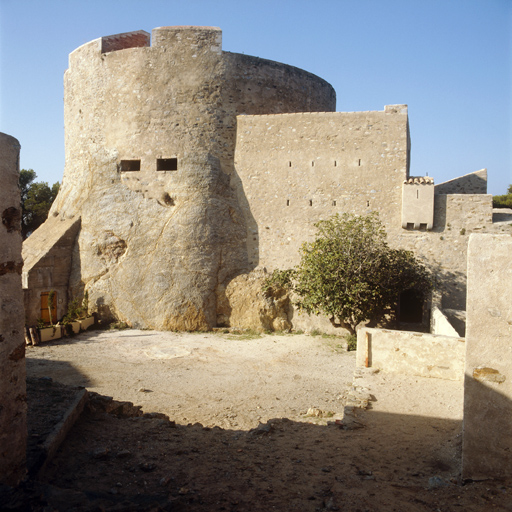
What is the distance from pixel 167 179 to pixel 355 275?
8093mm

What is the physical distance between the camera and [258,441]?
657 cm

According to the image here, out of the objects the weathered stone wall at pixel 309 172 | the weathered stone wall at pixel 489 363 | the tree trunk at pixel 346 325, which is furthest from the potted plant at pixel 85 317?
the weathered stone wall at pixel 489 363

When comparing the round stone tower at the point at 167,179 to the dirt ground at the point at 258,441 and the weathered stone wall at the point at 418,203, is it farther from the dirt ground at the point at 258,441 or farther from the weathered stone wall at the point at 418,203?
the weathered stone wall at the point at 418,203

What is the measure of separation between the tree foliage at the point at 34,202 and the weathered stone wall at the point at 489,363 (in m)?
24.6

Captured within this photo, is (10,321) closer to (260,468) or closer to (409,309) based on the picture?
(260,468)

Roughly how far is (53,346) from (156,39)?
11.6 metres

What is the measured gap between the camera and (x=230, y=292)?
667 inches

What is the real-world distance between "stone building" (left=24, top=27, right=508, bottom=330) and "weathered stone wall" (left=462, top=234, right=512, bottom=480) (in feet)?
36.3

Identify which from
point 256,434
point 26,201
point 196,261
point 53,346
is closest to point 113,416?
point 256,434

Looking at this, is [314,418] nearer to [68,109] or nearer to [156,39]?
[156,39]

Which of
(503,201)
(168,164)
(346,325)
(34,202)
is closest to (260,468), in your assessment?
(346,325)

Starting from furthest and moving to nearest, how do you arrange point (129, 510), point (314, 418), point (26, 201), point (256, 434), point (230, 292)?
point (26, 201) → point (230, 292) → point (314, 418) → point (256, 434) → point (129, 510)

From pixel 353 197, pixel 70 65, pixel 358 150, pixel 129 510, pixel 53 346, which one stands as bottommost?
pixel 53 346

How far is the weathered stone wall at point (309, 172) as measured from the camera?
15656mm
